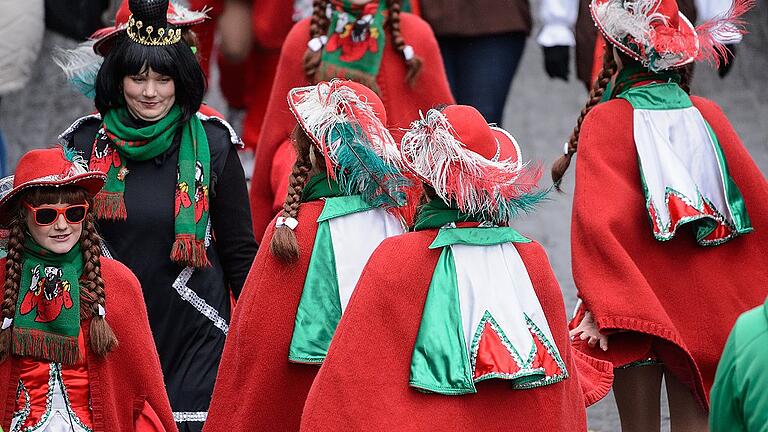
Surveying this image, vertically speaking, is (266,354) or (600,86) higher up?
(600,86)

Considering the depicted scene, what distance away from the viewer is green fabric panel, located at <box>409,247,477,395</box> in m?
4.94

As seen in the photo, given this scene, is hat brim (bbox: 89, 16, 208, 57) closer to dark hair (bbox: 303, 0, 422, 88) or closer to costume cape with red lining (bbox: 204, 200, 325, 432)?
dark hair (bbox: 303, 0, 422, 88)

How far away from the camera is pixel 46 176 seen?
18.4 feet

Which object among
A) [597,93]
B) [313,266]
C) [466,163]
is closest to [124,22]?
[313,266]

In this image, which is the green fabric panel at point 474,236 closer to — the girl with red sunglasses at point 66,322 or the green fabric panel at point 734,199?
the girl with red sunglasses at point 66,322

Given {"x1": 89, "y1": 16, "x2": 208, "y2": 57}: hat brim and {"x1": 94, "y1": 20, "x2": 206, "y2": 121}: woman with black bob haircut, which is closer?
{"x1": 94, "y1": 20, "x2": 206, "y2": 121}: woman with black bob haircut

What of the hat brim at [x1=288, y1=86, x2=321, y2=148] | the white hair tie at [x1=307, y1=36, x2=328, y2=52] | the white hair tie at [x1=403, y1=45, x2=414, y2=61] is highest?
the hat brim at [x1=288, y1=86, x2=321, y2=148]

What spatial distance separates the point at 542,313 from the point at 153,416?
1393mm

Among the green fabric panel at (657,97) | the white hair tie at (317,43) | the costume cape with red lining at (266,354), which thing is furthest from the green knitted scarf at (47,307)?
the white hair tie at (317,43)

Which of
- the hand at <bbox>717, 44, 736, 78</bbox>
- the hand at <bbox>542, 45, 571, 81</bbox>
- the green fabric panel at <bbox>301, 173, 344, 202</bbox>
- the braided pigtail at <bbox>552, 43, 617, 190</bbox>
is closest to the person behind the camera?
the green fabric panel at <bbox>301, 173, 344, 202</bbox>

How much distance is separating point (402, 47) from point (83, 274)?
97.7 inches

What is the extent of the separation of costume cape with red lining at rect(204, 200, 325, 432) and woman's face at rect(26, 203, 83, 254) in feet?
2.08

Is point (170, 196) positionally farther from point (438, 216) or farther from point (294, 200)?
point (438, 216)

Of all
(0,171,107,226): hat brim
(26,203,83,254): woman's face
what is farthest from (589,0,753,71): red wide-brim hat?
(26,203,83,254): woman's face
